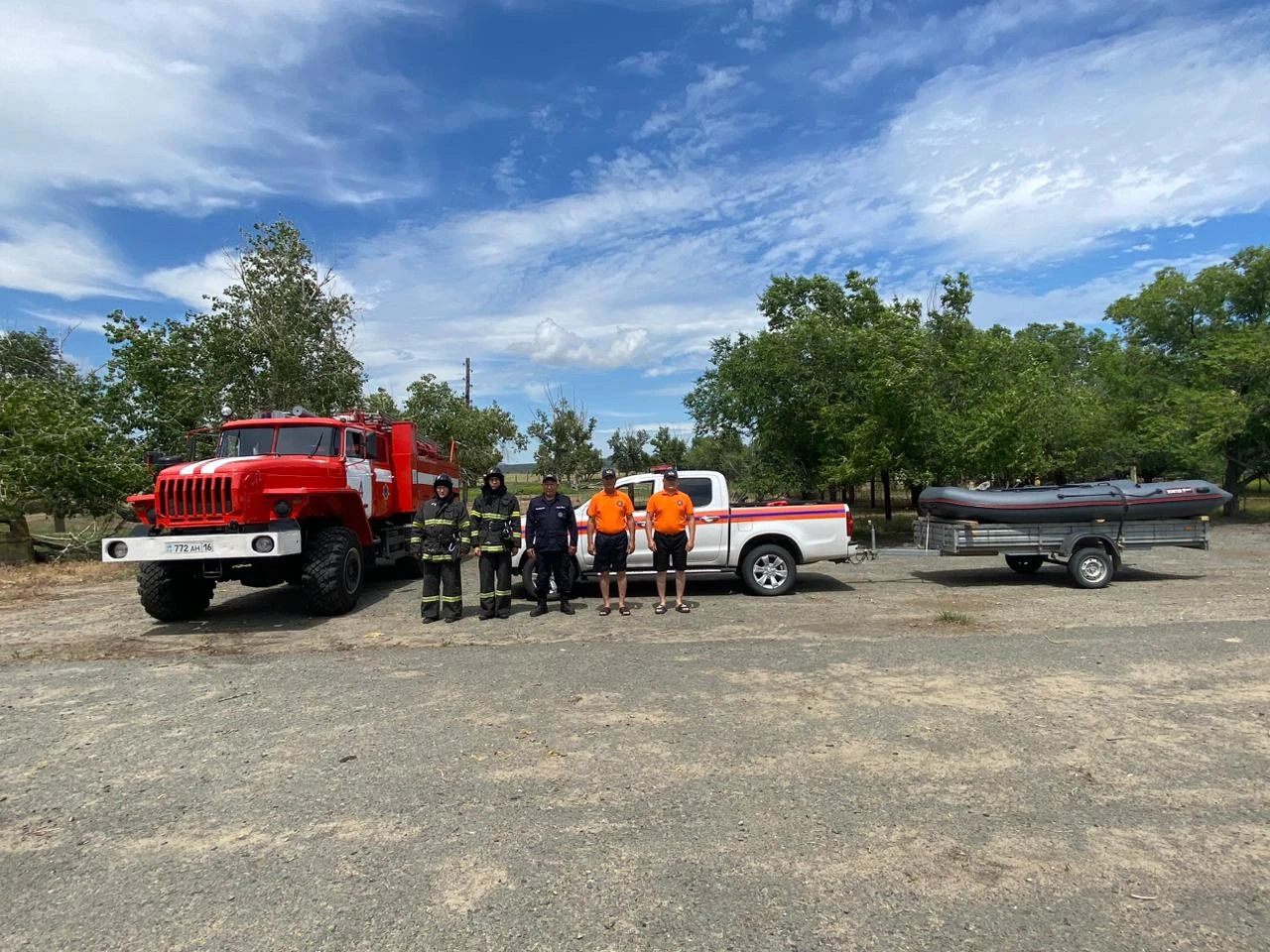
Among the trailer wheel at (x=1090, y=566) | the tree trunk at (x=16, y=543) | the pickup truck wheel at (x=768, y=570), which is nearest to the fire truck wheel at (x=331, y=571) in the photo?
the pickup truck wheel at (x=768, y=570)

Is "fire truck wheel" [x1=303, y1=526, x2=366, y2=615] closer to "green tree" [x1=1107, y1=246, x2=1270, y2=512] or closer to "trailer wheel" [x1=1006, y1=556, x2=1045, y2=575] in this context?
"trailer wheel" [x1=1006, y1=556, x2=1045, y2=575]

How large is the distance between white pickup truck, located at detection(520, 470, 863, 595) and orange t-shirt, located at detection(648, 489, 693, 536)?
855 millimetres

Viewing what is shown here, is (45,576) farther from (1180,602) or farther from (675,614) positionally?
(1180,602)

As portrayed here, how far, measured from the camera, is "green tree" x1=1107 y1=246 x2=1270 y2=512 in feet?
71.8

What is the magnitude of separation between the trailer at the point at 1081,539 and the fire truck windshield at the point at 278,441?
9055mm

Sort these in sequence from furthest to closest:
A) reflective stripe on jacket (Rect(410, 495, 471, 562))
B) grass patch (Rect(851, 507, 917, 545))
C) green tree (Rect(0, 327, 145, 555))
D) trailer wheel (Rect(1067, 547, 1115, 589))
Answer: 1. grass patch (Rect(851, 507, 917, 545))
2. green tree (Rect(0, 327, 145, 555))
3. trailer wheel (Rect(1067, 547, 1115, 589))
4. reflective stripe on jacket (Rect(410, 495, 471, 562))

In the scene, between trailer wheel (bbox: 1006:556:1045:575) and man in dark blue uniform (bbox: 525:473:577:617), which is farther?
trailer wheel (bbox: 1006:556:1045:575)

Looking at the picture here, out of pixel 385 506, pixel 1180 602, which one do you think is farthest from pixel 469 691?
pixel 1180 602

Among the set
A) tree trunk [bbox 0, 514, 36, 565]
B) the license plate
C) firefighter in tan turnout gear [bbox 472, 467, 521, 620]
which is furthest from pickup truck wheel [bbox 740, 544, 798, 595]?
tree trunk [bbox 0, 514, 36, 565]

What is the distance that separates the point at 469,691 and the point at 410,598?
5.28m

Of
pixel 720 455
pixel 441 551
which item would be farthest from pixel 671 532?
pixel 720 455

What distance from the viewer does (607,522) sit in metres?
9.02

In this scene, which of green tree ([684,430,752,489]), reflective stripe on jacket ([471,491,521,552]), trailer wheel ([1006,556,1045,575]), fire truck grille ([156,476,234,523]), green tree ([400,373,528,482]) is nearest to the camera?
fire truck grille ([156,476,234,523])

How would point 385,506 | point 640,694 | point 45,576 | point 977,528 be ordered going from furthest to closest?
point 45,576, point 385,506, point 977,528, point 640,694
